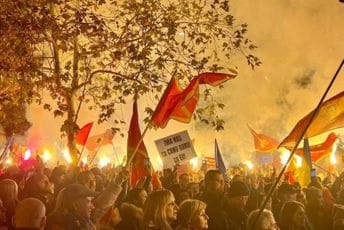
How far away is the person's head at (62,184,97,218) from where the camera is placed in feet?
16.3

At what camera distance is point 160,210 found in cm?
502

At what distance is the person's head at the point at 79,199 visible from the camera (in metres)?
4.97

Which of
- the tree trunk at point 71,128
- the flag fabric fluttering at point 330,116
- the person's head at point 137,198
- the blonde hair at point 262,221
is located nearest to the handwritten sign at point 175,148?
the flag fabric fluttering at point 330,116

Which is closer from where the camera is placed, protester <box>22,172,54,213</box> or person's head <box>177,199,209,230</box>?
person's head <box>177,199,209,230</box>

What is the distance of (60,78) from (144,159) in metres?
4.68

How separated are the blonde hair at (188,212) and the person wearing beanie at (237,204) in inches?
71.4

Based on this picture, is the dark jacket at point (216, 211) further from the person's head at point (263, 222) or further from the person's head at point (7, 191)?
the person's head at point (7, 191)

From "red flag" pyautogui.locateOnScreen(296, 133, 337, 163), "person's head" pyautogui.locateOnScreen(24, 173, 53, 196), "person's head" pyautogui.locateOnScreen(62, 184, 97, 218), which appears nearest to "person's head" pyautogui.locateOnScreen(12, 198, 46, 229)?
"person's head" pyautogui.locateOnScreen(62, 184, 97, 218)

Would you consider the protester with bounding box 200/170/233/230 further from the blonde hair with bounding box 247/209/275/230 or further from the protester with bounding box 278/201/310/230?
the blonde hair with bounding box 247/209/275/230

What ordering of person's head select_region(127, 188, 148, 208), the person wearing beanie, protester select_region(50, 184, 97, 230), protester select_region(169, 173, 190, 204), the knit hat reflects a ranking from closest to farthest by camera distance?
1. protester select_region(50, 184, 97, 230)
2. person's head select_region(127, 188, 148, 208)
3. the person wearing beanie
4. the knit hat
5. protester select_region(169, 173, 190, 204)

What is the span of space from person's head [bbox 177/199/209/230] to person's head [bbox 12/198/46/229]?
1.41 metres

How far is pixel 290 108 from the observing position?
52438mm

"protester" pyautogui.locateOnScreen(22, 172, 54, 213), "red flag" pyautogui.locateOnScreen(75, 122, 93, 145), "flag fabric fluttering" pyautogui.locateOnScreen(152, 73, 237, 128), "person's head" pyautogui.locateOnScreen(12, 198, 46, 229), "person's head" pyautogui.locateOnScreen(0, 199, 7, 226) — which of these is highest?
"red flag" pyautogui.locateOnScreen(75, 122, 93, 145)

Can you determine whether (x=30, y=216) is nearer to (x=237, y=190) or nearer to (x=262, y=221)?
(x=262, y=221)
